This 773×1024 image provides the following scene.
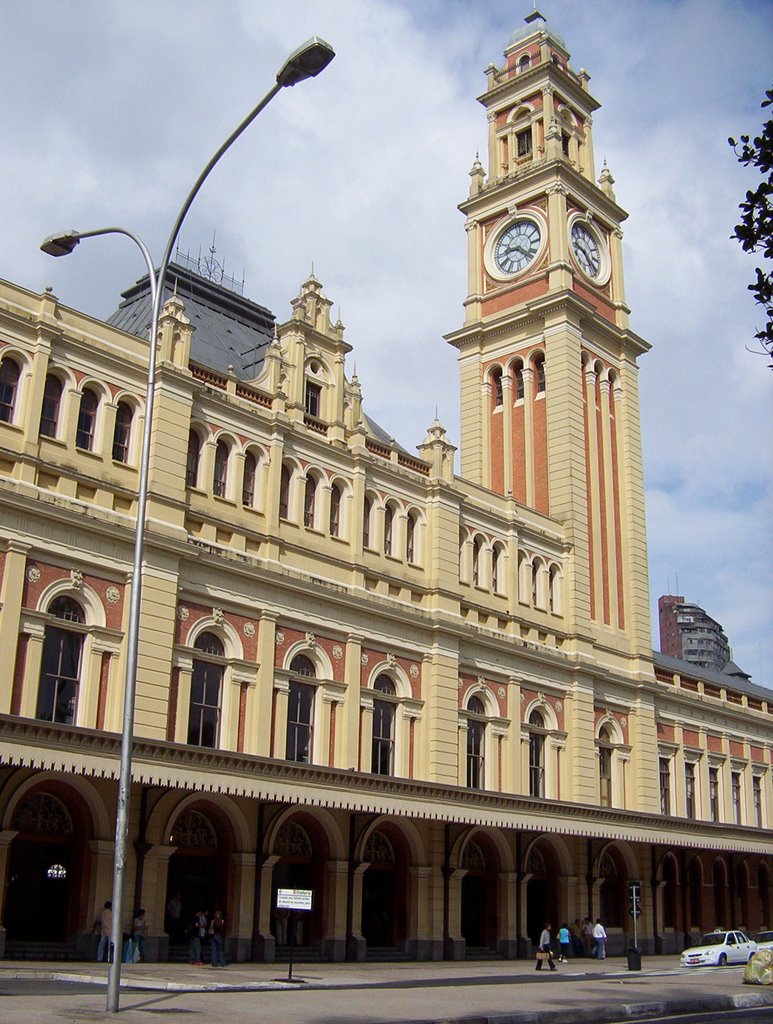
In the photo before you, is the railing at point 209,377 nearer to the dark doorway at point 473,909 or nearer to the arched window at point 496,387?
the dark doorway at point 473,909

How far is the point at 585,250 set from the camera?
5425 cm

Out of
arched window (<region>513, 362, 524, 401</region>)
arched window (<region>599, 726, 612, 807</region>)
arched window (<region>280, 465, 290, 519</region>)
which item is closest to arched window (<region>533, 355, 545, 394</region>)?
arched window (<region>513, 362, 524, 401</region>)

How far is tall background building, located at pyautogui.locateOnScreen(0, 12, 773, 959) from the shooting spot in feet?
94.8

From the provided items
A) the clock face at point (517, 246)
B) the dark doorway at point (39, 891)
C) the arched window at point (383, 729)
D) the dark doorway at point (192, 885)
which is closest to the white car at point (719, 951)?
the arched window at point (383, 729)

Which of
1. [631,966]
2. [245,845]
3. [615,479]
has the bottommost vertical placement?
[631,966]

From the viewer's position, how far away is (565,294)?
49844mm

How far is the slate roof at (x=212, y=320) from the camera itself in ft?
127

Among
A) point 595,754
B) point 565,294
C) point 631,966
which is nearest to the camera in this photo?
point 631,966

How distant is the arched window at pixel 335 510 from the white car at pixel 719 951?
1746 centimetres

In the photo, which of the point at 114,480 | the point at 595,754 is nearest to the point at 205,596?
the point at 114,480

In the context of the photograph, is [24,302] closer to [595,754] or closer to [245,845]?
[245,845]

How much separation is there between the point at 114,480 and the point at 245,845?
10329 millimetres

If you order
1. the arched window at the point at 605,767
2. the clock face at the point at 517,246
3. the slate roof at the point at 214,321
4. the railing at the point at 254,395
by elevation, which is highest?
the clock face at the point at 517,246

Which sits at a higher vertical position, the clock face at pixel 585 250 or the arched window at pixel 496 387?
the clock face at pixel 585 250
